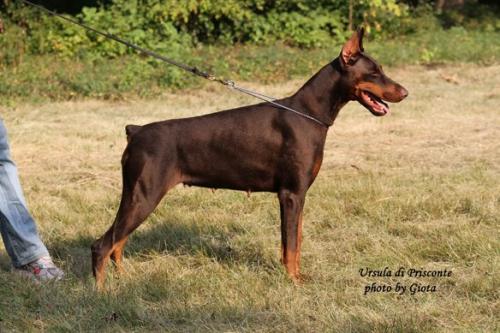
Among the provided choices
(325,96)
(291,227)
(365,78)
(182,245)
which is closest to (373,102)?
(365,78)

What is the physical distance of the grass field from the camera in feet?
15.1

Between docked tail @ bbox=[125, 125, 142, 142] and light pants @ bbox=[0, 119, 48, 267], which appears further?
light pants @ bbox=[0, 119, 48, 267]

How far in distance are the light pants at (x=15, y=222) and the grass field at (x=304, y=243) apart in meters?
0.18

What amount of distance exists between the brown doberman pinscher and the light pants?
20.7 inches

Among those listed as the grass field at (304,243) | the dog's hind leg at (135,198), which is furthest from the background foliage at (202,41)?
the dog's hind leg at (135,198)

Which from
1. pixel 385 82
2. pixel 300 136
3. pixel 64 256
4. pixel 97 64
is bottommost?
pixel 97 64

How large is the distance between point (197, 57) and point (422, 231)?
969 centimetres

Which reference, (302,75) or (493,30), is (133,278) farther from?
(493,30)

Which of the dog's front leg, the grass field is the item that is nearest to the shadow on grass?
the grass field

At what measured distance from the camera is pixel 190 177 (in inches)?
207

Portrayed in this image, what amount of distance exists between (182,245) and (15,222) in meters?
1.27

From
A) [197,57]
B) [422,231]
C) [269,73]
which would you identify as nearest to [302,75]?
[269,73]

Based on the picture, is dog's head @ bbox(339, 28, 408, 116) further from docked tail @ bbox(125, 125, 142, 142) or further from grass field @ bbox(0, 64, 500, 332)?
docked tail @ bbox(125, 125, 142, 142)

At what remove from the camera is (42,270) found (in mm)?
5402
